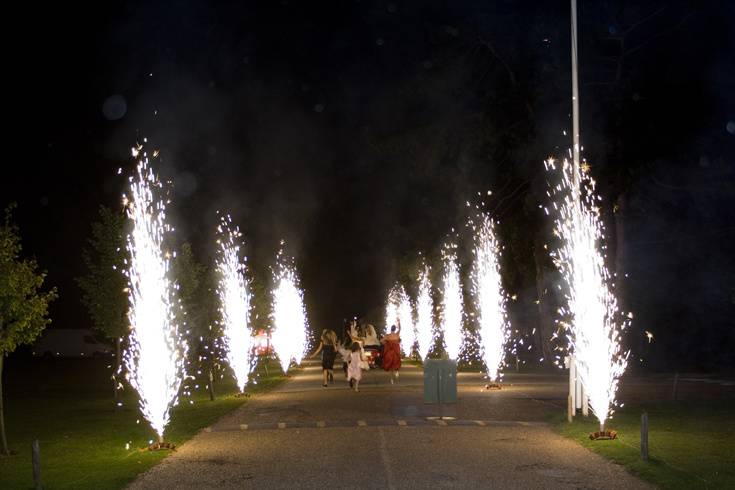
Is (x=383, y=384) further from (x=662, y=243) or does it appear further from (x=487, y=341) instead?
(x=662, y=243)

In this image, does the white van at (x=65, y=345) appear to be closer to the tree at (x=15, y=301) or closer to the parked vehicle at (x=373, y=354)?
the parked vehicle at (x=373, y=354)

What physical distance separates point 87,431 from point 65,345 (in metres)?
85.1

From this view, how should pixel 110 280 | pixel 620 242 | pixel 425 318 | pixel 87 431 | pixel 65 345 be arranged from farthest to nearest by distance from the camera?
pixel 65 345
pixel 425 318
pixel 620 242
pixel 110 280
pixel 87 431

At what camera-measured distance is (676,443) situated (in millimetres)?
18094

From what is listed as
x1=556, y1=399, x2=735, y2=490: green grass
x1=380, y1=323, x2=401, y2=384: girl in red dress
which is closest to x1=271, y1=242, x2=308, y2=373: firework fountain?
x1=380, y1=323, x2=401, y2=384: girl in red dress

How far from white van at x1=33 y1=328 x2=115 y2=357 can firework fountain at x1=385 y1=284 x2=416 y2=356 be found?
2979 cm

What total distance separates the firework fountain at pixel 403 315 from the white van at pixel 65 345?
97.7 ft

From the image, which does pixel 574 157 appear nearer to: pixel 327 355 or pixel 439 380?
pixel 439 380

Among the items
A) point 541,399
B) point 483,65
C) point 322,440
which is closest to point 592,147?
point 483,65

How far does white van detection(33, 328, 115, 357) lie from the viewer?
104 m

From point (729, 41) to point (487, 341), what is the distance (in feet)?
43.4

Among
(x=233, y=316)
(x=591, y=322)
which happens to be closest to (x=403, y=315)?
(x=233, y=316)

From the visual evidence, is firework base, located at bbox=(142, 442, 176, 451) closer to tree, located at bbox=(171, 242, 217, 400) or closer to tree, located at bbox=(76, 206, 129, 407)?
tree, located at bbox=(171, 242, 217, 400)

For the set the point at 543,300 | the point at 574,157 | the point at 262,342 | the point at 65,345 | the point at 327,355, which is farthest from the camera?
the point at 65,345
